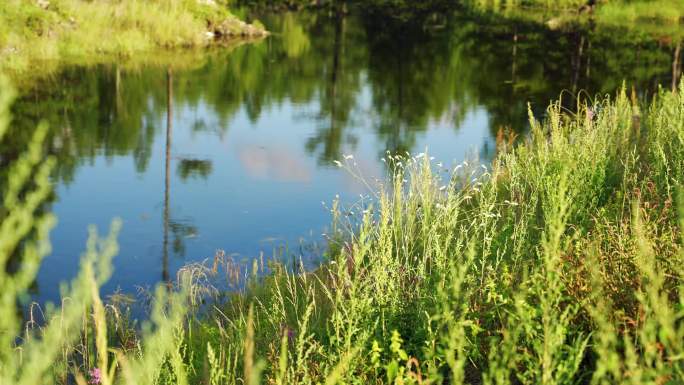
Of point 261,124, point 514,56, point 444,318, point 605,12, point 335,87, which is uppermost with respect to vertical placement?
point 605,12

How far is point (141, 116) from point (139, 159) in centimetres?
306

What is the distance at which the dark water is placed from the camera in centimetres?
1022

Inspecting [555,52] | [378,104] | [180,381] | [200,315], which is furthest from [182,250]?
[555,52]

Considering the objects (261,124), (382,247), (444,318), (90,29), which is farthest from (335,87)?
(444,318)

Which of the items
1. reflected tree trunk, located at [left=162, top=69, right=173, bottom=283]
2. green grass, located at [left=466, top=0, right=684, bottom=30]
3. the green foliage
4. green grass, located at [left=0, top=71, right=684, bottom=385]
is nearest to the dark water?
reflected tree trunk, located at [left=162, top=69, right=173, bottom=283]

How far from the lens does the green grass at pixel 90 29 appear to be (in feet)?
66.8

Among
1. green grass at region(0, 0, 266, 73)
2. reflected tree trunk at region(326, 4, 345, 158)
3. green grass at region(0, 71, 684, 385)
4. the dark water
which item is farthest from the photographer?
green grass at region(0, 0, 266, 73)

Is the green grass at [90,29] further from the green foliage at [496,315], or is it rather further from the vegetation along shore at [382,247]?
the green foliage at [496,315]

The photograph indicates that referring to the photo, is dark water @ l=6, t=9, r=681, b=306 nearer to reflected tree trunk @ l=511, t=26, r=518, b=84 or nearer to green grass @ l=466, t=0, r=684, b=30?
reflected tree trunk @ l=511, t=26, r=518, b=84

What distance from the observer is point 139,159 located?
1384cm

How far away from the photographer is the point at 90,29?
23.3 m

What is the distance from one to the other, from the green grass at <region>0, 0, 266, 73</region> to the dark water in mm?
1390

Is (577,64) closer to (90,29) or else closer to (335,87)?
(335,87)

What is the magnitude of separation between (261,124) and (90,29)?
9.03 metres
